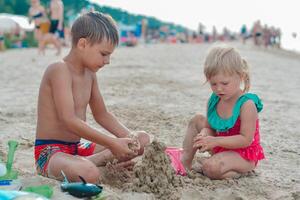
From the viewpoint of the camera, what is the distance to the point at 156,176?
279cm

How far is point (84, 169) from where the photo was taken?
105 inches

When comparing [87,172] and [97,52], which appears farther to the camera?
[97,52]

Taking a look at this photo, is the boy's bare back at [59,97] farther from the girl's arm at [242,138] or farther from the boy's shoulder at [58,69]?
the girl's arm at [242,138]

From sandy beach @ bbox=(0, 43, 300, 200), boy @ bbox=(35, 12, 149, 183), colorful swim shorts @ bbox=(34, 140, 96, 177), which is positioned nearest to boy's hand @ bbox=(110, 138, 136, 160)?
boy @ bbox=(35, 12, 149, 183)

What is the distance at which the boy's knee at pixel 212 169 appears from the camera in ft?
10.1

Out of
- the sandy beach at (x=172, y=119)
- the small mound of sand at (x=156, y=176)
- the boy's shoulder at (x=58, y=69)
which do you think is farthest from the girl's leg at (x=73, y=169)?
the boy's shoulder at (x=58, y=69)

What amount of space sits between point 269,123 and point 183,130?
106cm

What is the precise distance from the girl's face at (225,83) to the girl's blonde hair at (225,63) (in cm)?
2

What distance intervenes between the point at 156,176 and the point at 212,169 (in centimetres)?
47

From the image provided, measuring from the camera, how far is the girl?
3.07m

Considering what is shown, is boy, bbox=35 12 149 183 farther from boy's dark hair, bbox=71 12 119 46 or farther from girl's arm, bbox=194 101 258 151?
girl's arm, bbox=194 101 258 151

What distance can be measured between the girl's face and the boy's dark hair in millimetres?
690

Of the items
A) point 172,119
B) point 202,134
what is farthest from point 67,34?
point 202,134

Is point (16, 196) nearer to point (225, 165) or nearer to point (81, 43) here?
point (81, 43)
